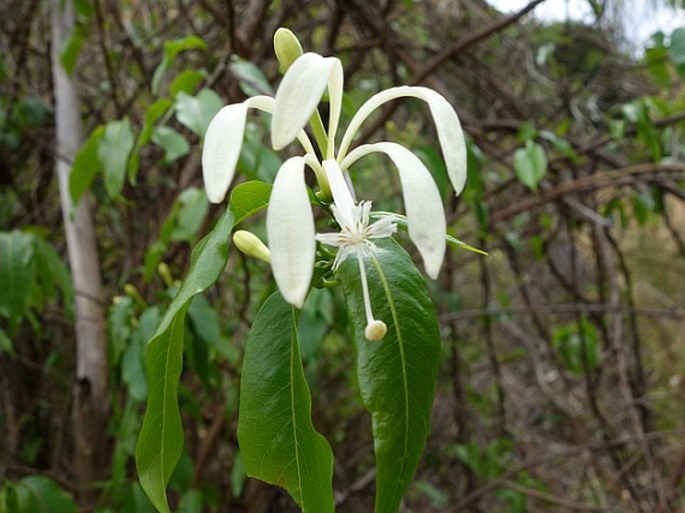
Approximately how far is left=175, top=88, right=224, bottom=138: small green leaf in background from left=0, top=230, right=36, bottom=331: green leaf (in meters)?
0.34

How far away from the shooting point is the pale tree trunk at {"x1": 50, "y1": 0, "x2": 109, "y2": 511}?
1.37 metres

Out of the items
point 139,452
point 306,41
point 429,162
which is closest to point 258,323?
point 139,452

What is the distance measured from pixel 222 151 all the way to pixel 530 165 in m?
1.06

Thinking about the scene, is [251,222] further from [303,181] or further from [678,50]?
[303,181]

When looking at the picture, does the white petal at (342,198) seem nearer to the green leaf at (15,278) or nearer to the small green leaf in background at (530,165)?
the green leaf at (15,278)

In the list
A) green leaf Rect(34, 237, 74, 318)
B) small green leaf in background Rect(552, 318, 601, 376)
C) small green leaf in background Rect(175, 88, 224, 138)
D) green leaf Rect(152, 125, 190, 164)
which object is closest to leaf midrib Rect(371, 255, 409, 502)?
small green leaf in background Rect(175, 88, 224, 138)

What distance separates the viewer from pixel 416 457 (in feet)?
1.30

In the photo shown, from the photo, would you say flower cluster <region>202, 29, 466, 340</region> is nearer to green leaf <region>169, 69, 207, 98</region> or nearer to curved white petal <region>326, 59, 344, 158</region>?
curved white petal <region>326, 59, 344, 158</region>

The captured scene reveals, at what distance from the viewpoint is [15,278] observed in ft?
3.37

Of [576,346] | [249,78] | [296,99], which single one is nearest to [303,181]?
[296,99]

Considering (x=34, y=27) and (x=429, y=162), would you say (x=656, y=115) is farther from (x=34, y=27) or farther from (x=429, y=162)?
(x=34, y=27)

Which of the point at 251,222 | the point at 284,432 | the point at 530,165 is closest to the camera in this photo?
the point at 284,432

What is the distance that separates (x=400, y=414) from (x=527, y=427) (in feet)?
8.32

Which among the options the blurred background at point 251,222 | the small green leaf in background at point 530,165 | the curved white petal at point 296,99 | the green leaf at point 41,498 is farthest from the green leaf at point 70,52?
the curved white petal at point 296,99
